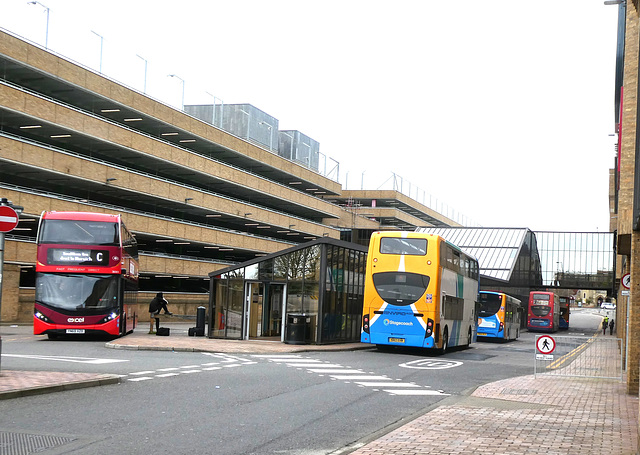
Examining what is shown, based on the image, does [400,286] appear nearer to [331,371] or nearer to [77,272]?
[331,371]

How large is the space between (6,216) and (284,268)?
49.2 ft

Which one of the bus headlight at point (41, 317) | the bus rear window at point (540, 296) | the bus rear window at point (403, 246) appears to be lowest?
the bus headlight at point (41, 317)

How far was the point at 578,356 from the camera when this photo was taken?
2180 centimetres

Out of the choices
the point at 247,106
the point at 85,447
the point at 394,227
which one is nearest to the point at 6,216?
the point at 85,447

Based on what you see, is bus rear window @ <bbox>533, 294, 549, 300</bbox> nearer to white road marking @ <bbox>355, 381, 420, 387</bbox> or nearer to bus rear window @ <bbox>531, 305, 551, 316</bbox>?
bus rear window @ <bbox>531, 305, 551, 316</bbox>

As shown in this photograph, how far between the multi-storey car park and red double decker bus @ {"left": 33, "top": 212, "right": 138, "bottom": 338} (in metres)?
14.8

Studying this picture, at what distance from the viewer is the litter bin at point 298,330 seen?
26516 mm

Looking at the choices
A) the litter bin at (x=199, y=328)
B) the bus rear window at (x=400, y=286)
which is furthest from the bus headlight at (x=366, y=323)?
the litter bin at (x=199, y=328)

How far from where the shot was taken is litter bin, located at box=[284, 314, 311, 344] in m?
26.5

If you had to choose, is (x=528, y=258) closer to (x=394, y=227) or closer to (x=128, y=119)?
(x=394, y=227)

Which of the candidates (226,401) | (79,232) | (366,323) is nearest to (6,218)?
(226,401)

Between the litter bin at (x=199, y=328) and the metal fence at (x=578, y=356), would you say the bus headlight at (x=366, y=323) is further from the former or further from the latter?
the litter bin at (x=199, y=328)

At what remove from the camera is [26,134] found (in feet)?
153

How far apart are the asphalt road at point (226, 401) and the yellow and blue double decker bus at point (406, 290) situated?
11.0 ft
